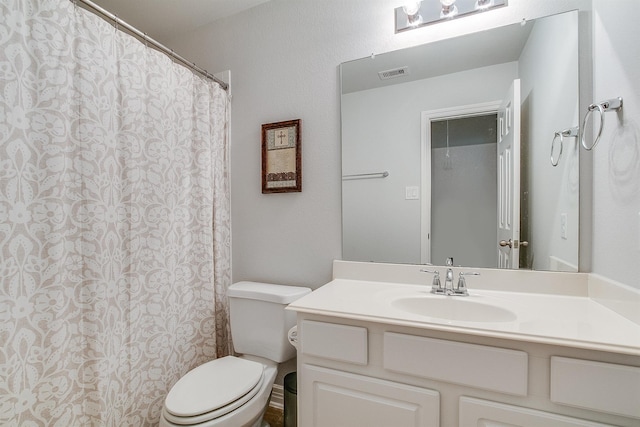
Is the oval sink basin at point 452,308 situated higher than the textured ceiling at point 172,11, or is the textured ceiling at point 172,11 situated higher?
the textured ceiling at point 172,11

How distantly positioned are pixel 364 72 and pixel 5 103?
1413 mm

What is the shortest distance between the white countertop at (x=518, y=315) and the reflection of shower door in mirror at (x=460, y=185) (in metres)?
0.20

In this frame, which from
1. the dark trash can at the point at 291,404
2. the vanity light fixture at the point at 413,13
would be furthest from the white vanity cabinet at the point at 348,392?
the vanity light fixture at the point at 413,13

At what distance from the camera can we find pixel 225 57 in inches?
75.2

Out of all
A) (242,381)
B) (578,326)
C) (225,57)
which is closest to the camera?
(578,326)

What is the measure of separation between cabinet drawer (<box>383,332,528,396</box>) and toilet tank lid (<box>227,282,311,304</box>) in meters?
0.65

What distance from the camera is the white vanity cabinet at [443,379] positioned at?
2.53 ft

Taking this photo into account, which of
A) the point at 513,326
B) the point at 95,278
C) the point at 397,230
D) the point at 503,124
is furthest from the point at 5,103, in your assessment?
the point at 503,124

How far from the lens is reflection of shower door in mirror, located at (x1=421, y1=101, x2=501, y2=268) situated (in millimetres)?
1315

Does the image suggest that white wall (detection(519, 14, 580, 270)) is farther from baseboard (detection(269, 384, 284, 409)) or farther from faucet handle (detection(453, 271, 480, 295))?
baseboard (detection(269, 384, 284, 409))

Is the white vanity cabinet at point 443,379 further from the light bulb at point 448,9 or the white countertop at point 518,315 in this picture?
the light bulb at point 448,9

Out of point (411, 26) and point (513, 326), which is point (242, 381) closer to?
point (513, 326)

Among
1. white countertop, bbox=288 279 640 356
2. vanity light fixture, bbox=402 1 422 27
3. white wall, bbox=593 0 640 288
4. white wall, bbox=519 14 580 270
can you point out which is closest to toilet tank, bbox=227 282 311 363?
white countertop, bbox=288 279 640 356

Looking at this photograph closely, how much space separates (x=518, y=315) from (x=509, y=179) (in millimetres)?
587
